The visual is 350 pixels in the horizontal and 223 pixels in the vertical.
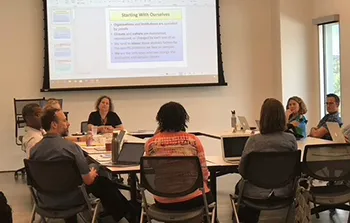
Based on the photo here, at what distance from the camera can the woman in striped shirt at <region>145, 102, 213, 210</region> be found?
373 centimetres

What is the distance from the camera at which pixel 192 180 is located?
144 inches

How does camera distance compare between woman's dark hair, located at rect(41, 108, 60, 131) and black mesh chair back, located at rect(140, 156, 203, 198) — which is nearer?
black mesh chair back, located at rect(140, 156, 203, 198)

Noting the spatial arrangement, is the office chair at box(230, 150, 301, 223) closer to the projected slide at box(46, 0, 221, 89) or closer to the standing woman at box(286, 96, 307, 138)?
the standing woman at box(286, 96, 307, 138)

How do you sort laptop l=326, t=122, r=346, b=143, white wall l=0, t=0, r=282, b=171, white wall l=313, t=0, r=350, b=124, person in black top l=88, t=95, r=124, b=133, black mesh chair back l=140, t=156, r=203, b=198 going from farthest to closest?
white wall l=0, t=0, r=282, b=171 → white wall l=313, t=0, r=350, b=124 → person in black top l=88, t=95, r=124, b=133 → laptop l=326, t=122, r=346, b=143 → black mesh chair back l=140, t=156, r=203, b=198

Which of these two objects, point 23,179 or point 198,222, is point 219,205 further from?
point 23,179

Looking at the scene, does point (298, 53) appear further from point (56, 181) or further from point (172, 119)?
point (56, 181)

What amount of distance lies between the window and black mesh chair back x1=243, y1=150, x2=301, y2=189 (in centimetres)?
453

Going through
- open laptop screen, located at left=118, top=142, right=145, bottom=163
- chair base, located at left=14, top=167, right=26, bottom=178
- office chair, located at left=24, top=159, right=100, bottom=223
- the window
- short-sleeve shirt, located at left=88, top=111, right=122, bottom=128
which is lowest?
chair base, located at left=14, top=167, right=26, bottom=178

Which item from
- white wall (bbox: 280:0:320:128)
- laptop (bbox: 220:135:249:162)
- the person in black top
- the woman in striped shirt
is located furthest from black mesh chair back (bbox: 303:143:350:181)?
white wall (bbox: 280:0:320:128)

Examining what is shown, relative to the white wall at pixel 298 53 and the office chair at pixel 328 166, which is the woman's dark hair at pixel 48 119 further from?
the white wall at pixel 298 53

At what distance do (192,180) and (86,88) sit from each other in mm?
5130

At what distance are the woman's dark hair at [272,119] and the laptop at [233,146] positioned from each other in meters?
0.22

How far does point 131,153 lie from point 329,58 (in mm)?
5124

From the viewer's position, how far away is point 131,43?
8594 millimetres
